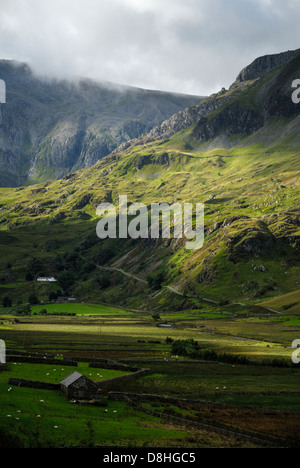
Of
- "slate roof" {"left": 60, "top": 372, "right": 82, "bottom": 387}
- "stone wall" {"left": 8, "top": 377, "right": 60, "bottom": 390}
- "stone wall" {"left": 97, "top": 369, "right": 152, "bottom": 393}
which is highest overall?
"slate roof" {"left": 60, "top": 372, "right": 82, "bottom": 387}

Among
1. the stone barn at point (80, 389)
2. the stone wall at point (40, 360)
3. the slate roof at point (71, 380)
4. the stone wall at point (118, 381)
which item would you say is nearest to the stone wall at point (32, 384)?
the slate roof at point (71, 380)

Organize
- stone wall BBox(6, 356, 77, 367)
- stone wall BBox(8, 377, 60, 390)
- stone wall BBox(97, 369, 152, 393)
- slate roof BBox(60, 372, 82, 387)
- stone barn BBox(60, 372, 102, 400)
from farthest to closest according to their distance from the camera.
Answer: stone wall BBox(6, 356, 77, 367)
stone wall BBox(97, 369, 152, 393)
stone wall BBox(8, 377, 60, 390)
slate roof BBox(60, 372, 82, 387)
stone barn BBox(60, 372, 102, 400)

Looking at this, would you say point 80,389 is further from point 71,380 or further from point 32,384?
point 32,384

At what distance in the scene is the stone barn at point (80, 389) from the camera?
194 ft

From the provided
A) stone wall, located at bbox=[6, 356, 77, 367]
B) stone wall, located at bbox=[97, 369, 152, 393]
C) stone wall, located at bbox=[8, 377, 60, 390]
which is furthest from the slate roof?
stone wall, located at bbox=[6, 356, 77, 367]

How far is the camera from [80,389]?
2334 inches

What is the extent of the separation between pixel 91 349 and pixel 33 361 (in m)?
26.3

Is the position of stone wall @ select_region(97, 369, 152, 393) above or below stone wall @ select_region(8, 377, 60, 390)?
below

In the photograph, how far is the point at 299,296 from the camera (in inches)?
7618

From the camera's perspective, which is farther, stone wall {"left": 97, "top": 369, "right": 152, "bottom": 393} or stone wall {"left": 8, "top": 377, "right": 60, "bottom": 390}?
stone wall {"left": 97, "top": 369, "right": 152, "bottom": 393}

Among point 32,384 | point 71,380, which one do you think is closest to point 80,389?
point 71,380

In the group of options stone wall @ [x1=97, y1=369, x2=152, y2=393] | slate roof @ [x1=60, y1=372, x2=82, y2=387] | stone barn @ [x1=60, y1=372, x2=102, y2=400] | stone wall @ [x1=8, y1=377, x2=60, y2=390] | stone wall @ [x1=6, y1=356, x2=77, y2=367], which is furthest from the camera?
stone wall @ [x1=6, y1=356, x2=77, y2=367]

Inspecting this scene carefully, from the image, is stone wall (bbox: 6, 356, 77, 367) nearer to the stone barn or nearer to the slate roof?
the slate roof

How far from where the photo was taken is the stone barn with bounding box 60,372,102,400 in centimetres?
5909
